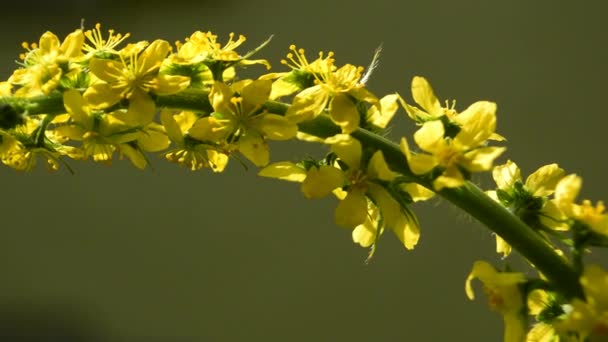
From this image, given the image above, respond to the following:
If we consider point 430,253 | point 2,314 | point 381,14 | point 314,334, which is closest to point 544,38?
point 381,14

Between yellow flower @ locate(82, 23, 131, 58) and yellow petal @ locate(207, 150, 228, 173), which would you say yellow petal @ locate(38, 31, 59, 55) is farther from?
yellow petal @ locate(207, 150, 228, 173)

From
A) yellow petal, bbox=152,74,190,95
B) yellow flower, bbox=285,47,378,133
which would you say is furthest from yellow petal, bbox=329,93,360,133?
yellow petal, bbox=152,74,190,95

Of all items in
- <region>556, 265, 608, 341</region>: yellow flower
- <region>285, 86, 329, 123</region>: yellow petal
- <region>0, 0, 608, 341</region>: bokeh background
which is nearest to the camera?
<region>556, 265, 608, 341</region>: yellow flower

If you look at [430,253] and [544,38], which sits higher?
[544,38]

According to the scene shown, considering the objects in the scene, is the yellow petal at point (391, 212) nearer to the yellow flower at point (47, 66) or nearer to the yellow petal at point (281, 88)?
the yellow petal at point (281, 88)

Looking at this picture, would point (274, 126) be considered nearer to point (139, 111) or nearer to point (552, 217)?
point (139, 111)

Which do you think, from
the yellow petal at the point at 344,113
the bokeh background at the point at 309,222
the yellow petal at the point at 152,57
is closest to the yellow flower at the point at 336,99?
the yellow petal at the point at 344,113

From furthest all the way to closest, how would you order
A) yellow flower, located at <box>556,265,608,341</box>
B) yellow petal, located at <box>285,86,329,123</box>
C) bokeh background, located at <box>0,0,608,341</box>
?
bokeh background, located at <box>0,0,608,341</box> < yellow petal, located at <box>285,86,329,123</box> < yellow flower, located at <box>556,265,608,341</box>

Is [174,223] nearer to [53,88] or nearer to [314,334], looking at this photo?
[314,334]
